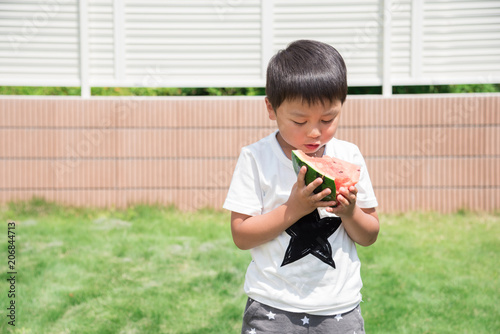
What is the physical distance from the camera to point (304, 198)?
6.70 feet

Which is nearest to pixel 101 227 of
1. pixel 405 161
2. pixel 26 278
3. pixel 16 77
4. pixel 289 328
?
pixel 26 278

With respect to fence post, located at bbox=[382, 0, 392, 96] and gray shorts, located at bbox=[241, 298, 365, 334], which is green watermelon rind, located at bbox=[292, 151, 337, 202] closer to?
gray shorts, located at bbox=[241, 298, 365, 334]

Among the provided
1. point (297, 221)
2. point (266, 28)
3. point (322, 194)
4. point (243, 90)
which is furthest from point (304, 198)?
point (243, 90)

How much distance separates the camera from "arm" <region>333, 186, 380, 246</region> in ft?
6.66

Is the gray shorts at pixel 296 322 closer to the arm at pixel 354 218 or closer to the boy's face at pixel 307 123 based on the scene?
the arm at pixel 354 218

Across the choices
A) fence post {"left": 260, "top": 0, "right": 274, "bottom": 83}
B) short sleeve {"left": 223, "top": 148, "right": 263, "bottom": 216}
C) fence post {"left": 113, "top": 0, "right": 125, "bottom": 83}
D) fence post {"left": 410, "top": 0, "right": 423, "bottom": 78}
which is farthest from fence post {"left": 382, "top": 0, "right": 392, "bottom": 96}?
short sleeve {"left": 223, "top": 148, "right": 263, "bottom": 216}

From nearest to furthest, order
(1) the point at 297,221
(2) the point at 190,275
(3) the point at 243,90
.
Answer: (1) the point at 297,221, (2) the point at 190,275, (3) the point at 243,90

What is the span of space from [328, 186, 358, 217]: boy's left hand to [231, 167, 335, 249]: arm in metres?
Result: 0.03

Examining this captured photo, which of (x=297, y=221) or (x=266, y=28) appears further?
(x=266, y=28)

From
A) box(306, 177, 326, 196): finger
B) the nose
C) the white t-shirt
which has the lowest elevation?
the white t-shirt

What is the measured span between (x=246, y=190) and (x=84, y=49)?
512 centimetres

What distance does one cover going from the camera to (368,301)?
4.41 m

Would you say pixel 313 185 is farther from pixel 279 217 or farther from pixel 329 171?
pixel 279 217

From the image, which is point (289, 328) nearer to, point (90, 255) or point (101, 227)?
point (90, 255)
